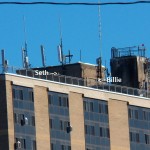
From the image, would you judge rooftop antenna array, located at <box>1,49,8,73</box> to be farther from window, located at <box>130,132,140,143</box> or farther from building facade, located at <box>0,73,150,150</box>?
window, located at <box>130,132,140,143</box>

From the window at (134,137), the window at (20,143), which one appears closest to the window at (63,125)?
the window at (20,143)

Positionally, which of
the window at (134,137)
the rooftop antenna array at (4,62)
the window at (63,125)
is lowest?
the window at (134,137)

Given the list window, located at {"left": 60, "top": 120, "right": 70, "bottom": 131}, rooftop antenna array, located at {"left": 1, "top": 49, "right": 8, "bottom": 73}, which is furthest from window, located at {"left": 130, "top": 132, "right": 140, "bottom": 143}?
rooftop antenna array, located at {"left": 1, "top": 49, "right": 8, "bottom": 73}

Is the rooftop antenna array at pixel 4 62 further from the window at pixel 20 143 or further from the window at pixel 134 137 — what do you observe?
the window at pixel 134 137

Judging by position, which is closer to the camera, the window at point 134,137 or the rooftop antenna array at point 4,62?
the rooftop antenna array at point 4,62

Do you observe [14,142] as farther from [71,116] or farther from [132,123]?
[132,123]

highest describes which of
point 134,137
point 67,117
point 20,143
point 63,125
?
point 67,117

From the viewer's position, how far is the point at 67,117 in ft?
397

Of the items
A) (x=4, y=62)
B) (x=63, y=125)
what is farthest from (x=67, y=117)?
(x=4, y=62)

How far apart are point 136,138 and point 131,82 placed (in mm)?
14367

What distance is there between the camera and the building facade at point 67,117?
4473 inches

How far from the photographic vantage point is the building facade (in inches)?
4473

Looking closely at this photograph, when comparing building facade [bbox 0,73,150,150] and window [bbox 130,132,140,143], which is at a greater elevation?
building facade [bbox 0,73,150,150]

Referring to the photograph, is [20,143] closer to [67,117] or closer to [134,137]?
[67,117]
